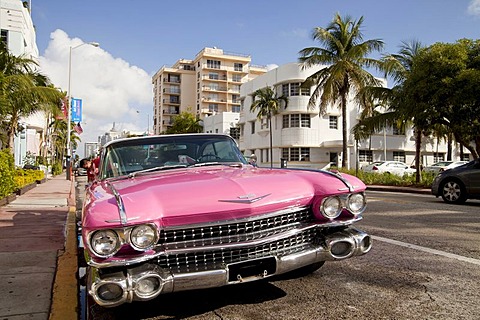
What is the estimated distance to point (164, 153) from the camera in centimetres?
454

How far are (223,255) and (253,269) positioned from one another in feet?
0.84

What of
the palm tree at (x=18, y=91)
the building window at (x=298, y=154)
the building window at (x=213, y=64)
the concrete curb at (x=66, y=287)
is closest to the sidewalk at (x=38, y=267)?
the concrete curb at (x=66, y=287)

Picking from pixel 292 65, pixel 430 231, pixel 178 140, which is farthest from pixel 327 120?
pixel 178 140

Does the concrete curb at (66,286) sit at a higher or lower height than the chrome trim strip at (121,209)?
lower

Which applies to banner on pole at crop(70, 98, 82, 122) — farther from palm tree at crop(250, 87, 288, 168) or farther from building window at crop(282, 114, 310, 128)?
building window at crop(282, 114, 310, 128)

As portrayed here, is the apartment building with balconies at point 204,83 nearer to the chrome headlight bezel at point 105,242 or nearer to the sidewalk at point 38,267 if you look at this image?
the sidewalk at point 38,267

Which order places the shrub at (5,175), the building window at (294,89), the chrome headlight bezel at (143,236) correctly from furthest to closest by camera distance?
the building window at (294,89) → the shrub at (5,175) → the chrome headlight bezel at (143,236)

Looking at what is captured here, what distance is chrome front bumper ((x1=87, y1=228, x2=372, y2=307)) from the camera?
2.73 m

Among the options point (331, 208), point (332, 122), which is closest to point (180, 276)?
point (331, 208)

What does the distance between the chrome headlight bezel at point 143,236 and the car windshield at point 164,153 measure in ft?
4.54

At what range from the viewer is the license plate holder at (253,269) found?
9.96 ft

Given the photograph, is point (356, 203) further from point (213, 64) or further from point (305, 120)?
point (213, 64)

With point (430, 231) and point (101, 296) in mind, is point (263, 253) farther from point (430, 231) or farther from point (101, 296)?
point (430, 231)

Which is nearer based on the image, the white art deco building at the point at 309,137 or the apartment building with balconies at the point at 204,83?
the white art deco building at the point at 309,137
